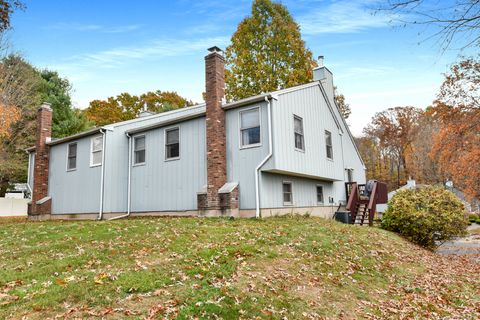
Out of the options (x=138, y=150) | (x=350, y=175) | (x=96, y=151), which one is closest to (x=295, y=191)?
(x=350, y=175)

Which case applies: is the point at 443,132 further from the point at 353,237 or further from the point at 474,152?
the point at 353,237

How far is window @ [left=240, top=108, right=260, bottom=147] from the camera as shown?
12320 mm

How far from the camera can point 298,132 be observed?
13.7 meters

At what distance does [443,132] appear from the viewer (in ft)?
84.3

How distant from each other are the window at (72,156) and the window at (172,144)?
19.6ft

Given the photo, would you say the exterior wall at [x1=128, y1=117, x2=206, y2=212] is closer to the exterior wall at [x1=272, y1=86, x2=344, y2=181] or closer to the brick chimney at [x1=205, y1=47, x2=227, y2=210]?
the brick chimney at [x1=205, y1=47, x2=227, y2=210]

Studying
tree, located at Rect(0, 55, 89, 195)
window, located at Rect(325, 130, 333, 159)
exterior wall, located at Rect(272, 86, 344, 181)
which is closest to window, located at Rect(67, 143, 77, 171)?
tree, located at Rect(0, 55, 89, 195)

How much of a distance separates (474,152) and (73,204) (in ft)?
83.2

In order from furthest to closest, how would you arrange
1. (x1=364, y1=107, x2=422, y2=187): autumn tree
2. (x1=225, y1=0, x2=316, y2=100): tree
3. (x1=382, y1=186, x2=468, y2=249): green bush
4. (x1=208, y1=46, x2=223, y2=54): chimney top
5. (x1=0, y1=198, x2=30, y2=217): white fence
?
(x1=364, y1=107, x2=422, y2=187): autumn tree < (x1=225, y1=0, x2=316, y2=100): tree < (x1=0, y1=198, x2=30, y2=217): white fence < (x1=208, y1=46, x2=223, y2=54): chimney top < (x1=382, y1=186, x2=468, y2=249): green bush

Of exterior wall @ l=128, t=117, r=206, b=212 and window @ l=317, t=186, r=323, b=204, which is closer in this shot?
exterior wall @ l=128, t=117, r=206, b=212

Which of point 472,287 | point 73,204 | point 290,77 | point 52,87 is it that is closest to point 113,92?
point 52,87

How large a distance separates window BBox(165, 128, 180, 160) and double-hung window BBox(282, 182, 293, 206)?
14.9 ft

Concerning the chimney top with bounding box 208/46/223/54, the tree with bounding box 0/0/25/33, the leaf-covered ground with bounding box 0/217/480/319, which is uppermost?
the chimney top with bounding box 208/46/223/54

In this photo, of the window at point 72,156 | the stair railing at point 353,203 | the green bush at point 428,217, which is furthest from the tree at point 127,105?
the green bush at point 428,217
